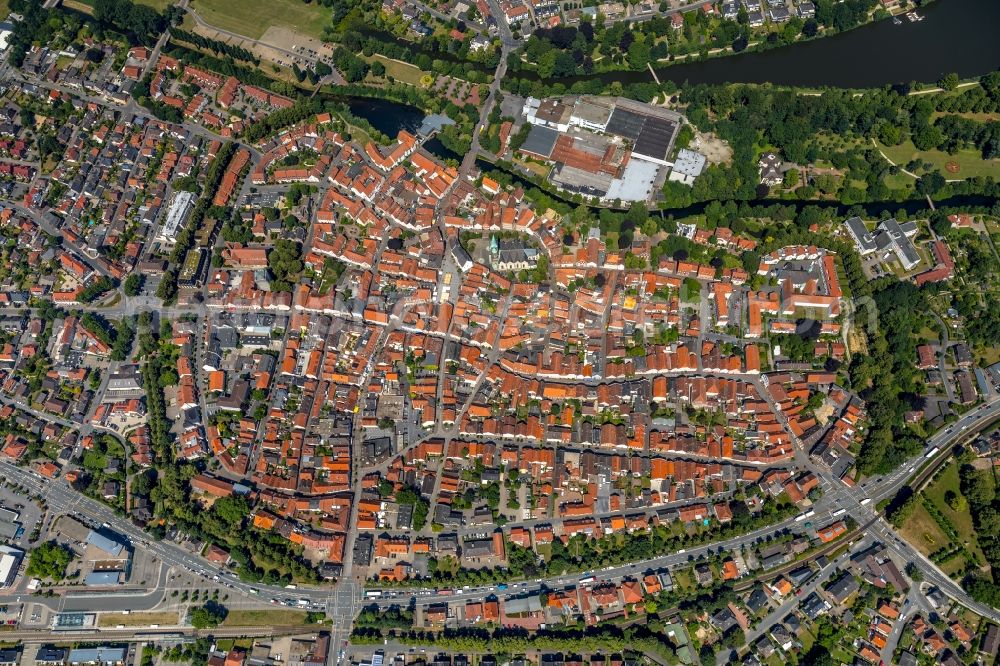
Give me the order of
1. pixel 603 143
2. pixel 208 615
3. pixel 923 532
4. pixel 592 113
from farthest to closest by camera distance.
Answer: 1. pixel 592 113
2. pixel 603 143
3. pixel 923 532
4. pixel 208 615

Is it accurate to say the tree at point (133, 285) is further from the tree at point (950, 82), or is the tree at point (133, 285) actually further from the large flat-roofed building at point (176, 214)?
the tree at point (950, 82)

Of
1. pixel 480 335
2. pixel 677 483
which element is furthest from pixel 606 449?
pixel 480 335

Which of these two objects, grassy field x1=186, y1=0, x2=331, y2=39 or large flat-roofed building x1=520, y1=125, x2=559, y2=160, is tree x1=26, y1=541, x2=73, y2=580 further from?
grassy field x1=186, y1=0, x2=331, y2=39

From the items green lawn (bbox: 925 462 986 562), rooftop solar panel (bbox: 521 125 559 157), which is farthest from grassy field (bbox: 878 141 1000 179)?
rooftop solar panel (bbox: 521 125 559 157)

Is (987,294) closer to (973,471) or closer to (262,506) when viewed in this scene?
(973,471)

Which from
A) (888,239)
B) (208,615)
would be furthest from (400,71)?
(208,615)

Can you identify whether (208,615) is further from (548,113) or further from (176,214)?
(548,113)
